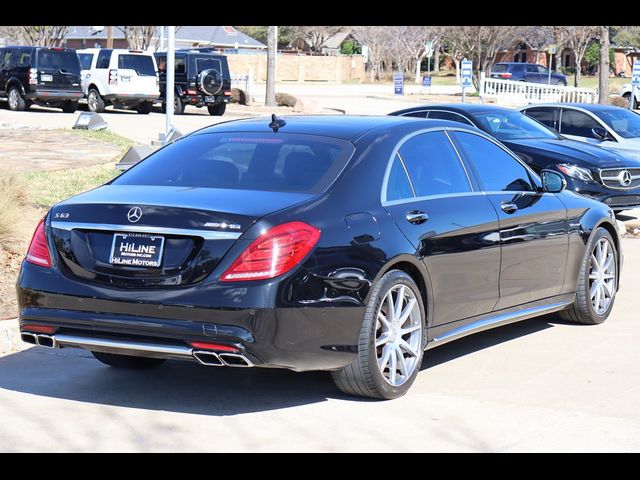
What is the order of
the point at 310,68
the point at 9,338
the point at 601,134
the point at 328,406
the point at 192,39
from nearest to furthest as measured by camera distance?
1. the point at 328,406
2. the point at 9,338
3. the point at 601,134
4. the point at 310,68
5. the point at 192,39

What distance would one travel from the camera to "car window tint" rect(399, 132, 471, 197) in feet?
23.2

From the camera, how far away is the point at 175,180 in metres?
6.80

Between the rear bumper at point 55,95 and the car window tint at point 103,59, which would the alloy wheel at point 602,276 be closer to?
the rear bumper at point 55,95

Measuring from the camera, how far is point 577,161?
14.1 m

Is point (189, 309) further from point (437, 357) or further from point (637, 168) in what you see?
point (637, 168)

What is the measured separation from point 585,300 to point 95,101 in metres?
28.4

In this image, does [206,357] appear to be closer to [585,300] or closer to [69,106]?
[585,300]

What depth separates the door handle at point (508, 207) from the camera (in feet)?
25.3

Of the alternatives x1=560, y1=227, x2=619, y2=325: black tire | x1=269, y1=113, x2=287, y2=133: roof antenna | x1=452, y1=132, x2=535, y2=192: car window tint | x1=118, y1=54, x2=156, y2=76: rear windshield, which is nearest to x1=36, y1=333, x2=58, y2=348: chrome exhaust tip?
x1=269, y1=113, x2=287, y2=133: roof antenna

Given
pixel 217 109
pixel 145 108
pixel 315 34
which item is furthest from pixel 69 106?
pixel 315 34

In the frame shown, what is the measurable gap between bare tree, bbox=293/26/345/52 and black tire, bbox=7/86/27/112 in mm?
67611

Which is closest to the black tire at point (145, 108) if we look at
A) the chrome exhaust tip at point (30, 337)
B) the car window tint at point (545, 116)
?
the car window tint at point (545, 116)

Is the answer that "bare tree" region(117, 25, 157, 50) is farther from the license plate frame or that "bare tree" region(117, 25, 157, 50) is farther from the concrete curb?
the license plate frame
